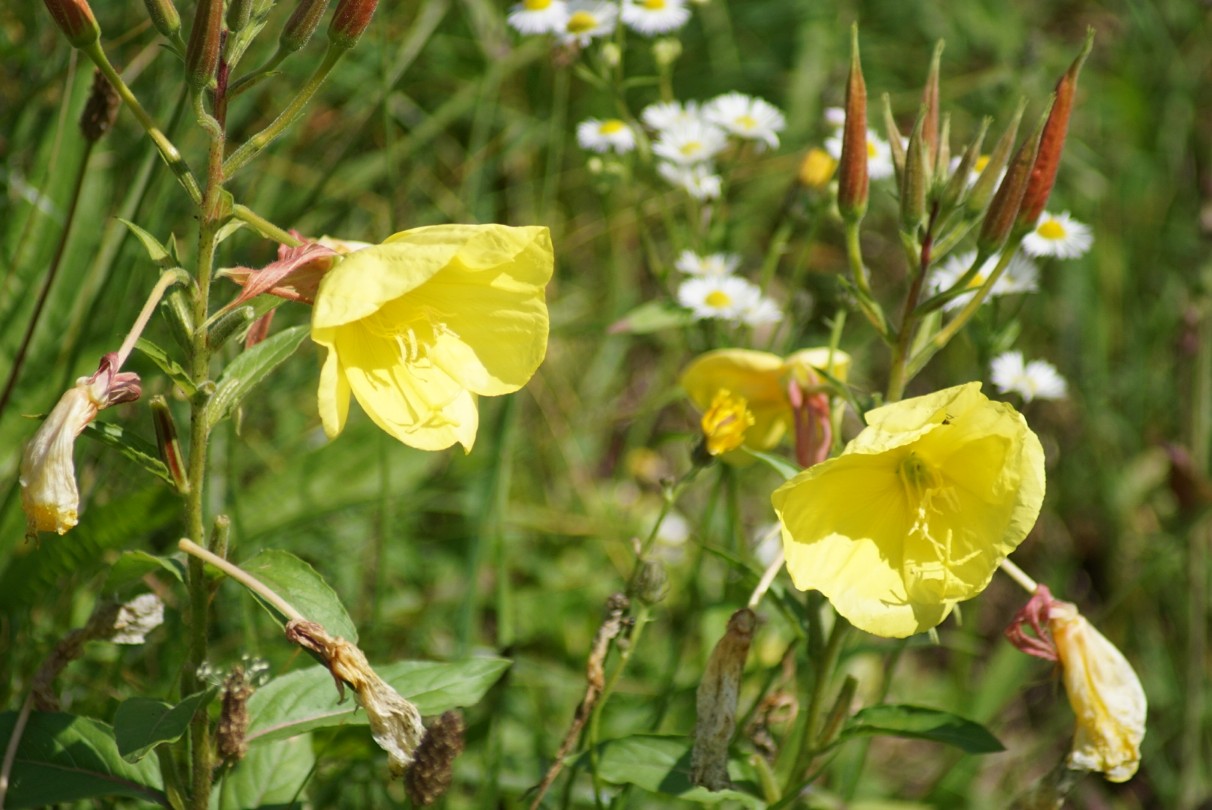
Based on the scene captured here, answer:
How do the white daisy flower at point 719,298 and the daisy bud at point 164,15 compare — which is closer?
the daisy bud at point 164,15

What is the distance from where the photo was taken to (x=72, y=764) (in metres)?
1.33

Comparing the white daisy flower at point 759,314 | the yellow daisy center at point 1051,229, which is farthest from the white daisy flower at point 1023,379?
the white daisy flower at point 759,314

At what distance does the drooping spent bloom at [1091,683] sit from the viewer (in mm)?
1396

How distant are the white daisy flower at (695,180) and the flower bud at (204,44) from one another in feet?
3.64

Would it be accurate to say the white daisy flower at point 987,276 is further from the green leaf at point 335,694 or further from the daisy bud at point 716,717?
the green leaf at point 335,694

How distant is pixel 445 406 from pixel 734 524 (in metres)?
0.74

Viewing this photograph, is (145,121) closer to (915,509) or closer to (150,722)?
(150,722)

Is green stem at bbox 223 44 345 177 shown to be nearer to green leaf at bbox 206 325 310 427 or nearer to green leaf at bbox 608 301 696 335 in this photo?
green leaf at bbox 206 325 310 427

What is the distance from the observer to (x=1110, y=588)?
3.08m

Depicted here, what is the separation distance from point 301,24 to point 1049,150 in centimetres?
82

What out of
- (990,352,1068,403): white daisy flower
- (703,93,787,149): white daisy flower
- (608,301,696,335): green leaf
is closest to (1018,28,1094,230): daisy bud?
(990,352,1068,403): white daisy flower

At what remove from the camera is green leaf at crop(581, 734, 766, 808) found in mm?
1394

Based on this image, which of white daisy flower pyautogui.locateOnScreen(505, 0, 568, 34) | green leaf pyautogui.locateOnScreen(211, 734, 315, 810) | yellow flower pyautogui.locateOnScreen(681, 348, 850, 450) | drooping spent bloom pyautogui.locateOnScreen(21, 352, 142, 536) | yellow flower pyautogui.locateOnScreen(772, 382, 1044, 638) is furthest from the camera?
white daisy flower pyautogui.locateOnScreen(505, 0, 568, 34)

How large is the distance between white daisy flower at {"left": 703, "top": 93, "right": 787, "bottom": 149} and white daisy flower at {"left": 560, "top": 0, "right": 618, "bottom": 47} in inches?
9.9
